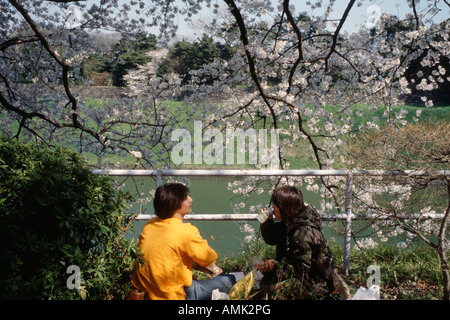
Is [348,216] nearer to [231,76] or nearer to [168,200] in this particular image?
[168,200]

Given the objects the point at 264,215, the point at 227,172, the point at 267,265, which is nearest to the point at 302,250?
the point at 267,265

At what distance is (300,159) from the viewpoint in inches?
763

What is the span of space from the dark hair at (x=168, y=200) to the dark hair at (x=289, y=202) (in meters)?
0.61

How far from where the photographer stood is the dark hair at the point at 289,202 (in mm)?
2377

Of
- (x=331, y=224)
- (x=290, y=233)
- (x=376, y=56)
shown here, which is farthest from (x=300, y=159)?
(x=290, y=233)

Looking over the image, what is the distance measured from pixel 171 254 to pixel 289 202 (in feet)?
2.62

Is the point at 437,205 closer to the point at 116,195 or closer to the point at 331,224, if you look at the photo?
the point at 331,224

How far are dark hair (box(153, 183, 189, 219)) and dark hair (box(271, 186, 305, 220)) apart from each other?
1.99 feet

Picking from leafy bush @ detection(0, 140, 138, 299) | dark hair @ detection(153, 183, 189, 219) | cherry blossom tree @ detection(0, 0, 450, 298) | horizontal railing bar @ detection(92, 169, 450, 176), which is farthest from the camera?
cherry blossom tree @ detection(0, 0, 450, 298)

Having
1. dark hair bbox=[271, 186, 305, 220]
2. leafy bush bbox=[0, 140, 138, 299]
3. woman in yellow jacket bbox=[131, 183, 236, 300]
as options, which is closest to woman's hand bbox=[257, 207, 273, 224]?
dark hair bbox=[271, 186, 305, 220]

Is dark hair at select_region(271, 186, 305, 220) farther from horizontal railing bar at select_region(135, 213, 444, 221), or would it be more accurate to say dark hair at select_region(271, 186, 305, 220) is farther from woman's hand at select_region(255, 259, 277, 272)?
horizontal railing bar at select_region(135, 213, 444, 221)

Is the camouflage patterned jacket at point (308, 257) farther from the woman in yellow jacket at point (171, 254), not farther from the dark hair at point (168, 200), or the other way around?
the dark hair at point (168, 200)

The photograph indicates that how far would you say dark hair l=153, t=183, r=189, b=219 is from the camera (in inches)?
86.0

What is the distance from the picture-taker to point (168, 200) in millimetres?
2184
